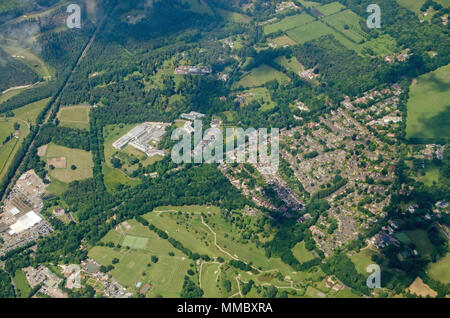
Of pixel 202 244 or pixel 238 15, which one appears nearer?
pixel 202 244

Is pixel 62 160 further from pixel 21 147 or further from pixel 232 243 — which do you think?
pixel 232 243

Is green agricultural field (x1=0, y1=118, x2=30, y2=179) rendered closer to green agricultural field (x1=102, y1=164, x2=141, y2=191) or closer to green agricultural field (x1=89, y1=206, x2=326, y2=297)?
green agricultural field (x1=102, y1=164, x2=141, y2=191)

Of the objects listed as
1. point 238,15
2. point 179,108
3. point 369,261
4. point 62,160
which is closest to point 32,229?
point 62,160

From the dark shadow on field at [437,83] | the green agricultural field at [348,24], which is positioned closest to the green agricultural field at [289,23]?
the green agricultural field at [348,24]

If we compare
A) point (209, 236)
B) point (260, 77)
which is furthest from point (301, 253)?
point (260, 77)

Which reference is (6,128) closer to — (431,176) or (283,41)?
(283,41)

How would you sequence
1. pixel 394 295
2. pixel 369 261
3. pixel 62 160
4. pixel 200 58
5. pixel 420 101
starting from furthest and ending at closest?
pixel 200 58 < pixel 420 101 < pixel 62 160 < pixel 369 261 < pixel 394 295

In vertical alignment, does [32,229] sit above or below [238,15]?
below

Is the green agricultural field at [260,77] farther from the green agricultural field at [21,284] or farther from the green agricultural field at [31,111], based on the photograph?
the green agricultural field at [21,284]

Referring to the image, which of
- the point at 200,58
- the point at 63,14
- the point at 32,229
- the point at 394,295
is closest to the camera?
the point at 394,295
